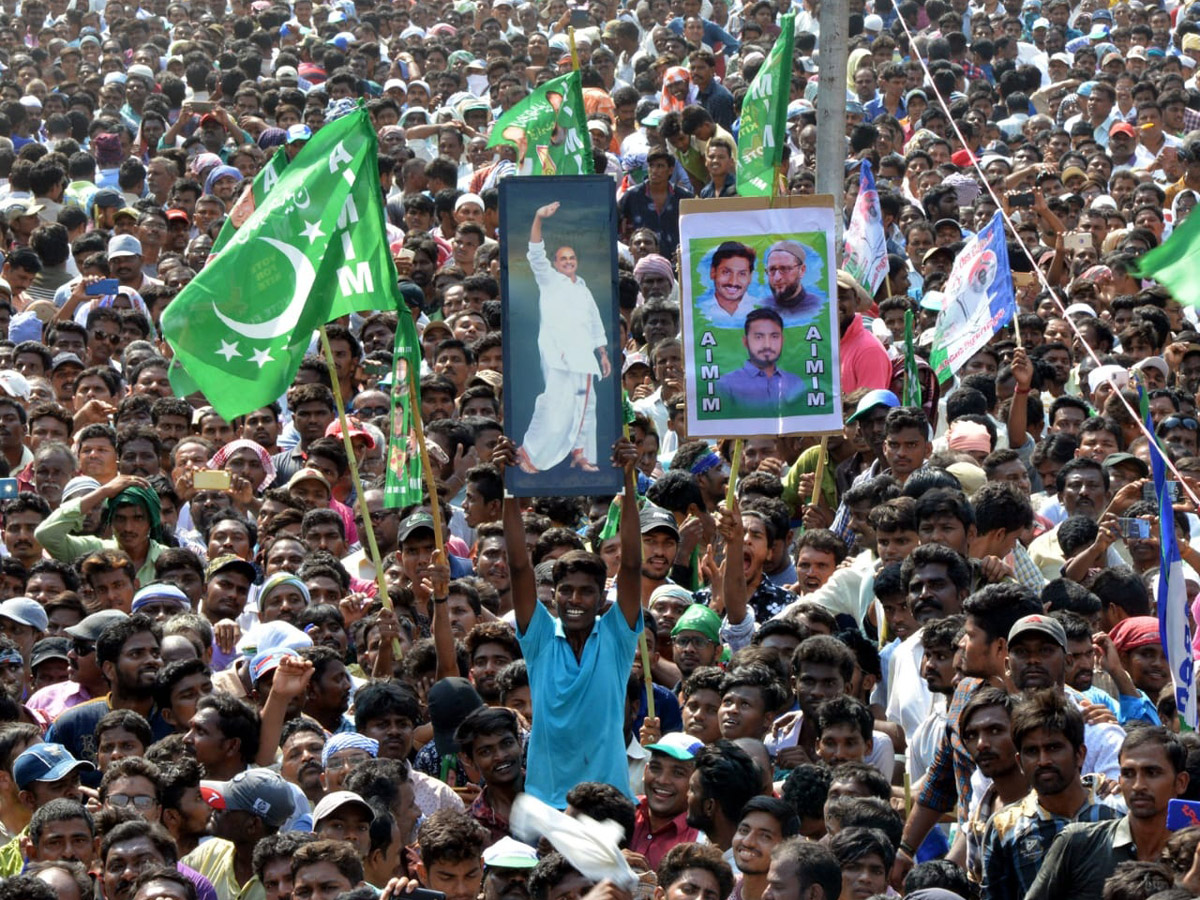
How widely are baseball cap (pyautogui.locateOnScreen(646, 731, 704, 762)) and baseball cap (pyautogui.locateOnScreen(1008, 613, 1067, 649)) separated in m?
1.16

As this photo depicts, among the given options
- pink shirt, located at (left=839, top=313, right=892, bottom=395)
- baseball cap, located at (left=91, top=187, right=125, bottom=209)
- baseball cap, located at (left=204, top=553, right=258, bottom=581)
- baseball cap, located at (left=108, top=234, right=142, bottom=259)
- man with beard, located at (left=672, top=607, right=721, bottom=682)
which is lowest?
man with beard, located at (left=672, top=607, right=721, bottom=682)

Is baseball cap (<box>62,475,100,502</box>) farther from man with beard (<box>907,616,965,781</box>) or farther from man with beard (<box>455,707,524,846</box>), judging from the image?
man with beard (<box>907,616,965,781</box>)

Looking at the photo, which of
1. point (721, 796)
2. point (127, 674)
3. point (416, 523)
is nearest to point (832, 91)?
point (416, 523)

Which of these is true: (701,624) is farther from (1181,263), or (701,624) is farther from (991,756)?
(1181,263)

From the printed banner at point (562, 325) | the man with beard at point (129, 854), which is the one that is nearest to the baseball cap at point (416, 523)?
the printed banner at point (562, 325)

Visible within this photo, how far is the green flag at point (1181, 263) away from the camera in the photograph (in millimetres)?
6113

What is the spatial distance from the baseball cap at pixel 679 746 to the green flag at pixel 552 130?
3.47m

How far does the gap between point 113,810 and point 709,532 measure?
376 centimetres

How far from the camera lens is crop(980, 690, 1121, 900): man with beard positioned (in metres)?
7.18

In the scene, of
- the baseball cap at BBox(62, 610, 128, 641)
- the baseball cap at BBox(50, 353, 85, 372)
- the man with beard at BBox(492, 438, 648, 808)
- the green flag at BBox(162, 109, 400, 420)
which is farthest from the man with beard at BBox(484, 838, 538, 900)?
the baseball cap at BBox(50, 353, 85, 372)

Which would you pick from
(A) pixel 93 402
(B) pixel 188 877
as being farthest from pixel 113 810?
(A) pixel 93 402

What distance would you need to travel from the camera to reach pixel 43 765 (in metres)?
8.48

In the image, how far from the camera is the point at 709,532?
436 inches

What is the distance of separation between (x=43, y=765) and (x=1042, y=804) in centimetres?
347
